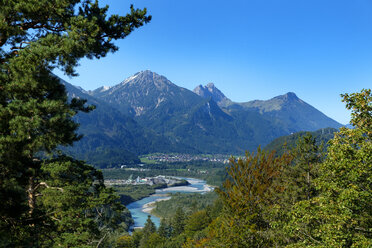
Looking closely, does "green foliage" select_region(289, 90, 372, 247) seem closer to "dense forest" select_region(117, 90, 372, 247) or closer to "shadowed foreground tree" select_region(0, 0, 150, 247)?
"dense forest" select_region(117, 90, 372, 247)

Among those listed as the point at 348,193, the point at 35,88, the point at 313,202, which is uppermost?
the point at 35,88

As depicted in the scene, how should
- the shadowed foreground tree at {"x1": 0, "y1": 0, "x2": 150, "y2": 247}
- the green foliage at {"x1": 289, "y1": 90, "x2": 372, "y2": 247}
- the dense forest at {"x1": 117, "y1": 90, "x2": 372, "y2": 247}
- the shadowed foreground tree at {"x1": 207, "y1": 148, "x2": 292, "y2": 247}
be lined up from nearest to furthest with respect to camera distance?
1. the shadowed foreground tree at {"x1": 0, "y1": 0, "x2": 150, "y2": 247}
2. the green foliage at {"x1": 289, "y1": 90, "x2": 372, "y2": 247}
3. the dense forest at {"x1": 117, "y1": 90, "x2": 372, "y2": 247}
4. the shadowed foreground tree at {"x1": 207, "y1": 148, "x2": 292, "y2": 247}

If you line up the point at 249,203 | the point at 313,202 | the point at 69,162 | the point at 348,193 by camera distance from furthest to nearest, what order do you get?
the point at 69,162 < the point at 249,203 < the point at 313,202 < the point at 348,193

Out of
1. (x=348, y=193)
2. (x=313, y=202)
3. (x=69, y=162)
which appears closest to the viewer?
(x=348, y=193)

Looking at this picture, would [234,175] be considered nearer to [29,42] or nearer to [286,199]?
[286,199]

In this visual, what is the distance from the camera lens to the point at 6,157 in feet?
30.0

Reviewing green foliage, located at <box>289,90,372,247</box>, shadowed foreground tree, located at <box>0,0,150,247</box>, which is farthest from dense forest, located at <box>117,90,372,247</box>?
shadowed foreground tree, located at <box>0,0,150,247</box>

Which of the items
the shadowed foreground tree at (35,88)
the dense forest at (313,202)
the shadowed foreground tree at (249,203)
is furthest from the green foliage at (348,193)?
the shadowed foreground tree at (35,88)

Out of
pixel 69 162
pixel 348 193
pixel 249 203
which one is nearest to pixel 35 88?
pixel 69 162

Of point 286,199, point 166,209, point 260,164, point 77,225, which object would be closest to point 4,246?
point 77,225

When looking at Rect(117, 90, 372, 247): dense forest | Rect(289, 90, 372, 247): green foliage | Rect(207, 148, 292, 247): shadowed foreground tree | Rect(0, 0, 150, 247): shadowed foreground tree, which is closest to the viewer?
Rect(0, 0, 150, 247): shadowed foreground tree

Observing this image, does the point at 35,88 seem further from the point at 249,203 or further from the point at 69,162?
the point at 249,203

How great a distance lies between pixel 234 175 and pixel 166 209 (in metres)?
129

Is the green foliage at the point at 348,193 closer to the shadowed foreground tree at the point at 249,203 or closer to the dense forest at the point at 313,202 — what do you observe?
the dense forest at the point at 313,202
